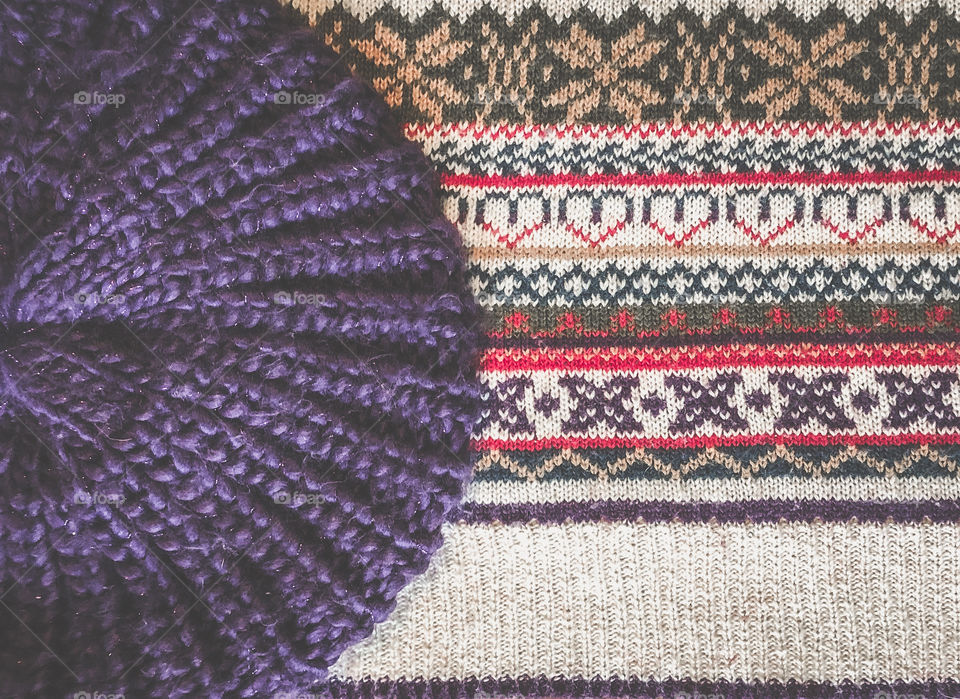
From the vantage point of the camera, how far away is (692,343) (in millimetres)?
960

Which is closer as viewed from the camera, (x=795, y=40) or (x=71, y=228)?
(x=71, y=228)

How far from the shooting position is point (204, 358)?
0.88 meters

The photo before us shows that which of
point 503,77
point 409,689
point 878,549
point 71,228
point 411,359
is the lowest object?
point 409,689

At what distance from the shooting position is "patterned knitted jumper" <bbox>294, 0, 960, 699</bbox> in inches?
36.7

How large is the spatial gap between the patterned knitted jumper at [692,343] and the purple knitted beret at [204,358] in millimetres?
83

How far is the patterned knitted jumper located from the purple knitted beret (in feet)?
0.27

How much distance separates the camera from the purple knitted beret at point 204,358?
861 millimetres

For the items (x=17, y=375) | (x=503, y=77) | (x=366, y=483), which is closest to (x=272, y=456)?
(x=366, y=483)

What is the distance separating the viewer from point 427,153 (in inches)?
38.6

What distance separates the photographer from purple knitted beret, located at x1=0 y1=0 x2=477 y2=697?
0.86 metres

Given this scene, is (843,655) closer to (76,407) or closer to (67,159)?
(76,407)

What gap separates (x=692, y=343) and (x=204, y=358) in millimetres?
535

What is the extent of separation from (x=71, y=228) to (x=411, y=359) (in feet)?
1.23

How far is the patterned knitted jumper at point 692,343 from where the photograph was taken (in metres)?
0.93
